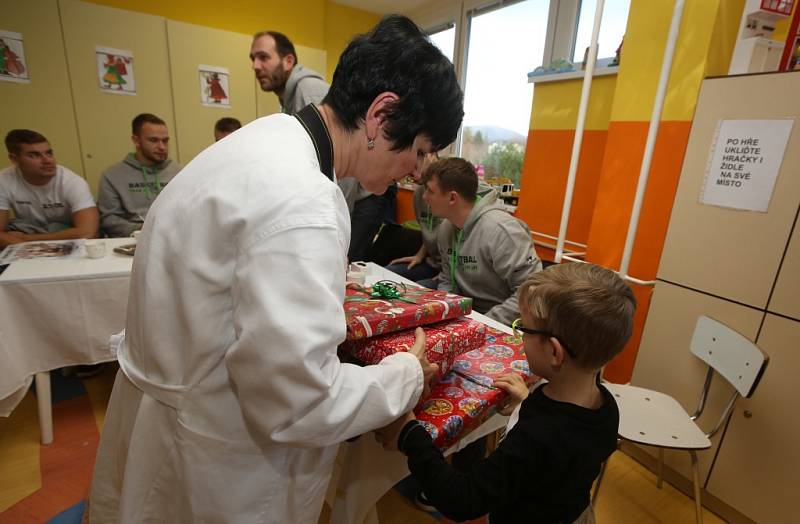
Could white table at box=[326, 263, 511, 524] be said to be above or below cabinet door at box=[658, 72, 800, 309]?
below

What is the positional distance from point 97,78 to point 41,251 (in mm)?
2069

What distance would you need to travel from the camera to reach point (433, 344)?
0.99 meters

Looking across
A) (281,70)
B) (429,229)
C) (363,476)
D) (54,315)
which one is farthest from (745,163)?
(54,315)

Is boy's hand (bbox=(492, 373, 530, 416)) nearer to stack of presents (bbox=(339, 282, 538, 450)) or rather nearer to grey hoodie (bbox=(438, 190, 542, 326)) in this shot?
stack of presents (bbox=(339, 282, 538, 450))

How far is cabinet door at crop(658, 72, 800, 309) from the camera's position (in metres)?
1.46

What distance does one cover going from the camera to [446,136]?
92 cm

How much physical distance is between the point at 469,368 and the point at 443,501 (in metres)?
0.37

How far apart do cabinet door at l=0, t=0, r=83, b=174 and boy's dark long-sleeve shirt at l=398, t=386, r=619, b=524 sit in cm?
391

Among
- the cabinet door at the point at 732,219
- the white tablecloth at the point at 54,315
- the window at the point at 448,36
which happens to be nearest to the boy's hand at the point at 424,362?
the cabinet door at the point at 732,219

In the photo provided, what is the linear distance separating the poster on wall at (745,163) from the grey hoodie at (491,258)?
771 mm

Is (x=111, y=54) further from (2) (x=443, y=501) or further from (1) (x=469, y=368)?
(2) (x=443, y=501)

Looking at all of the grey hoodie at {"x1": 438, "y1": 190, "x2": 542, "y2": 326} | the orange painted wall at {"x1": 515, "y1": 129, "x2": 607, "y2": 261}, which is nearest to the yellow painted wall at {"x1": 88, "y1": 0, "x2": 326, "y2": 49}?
the orange painted wall at {"x1": 515, "y1": 129, "x2": 607, "y2": 261}

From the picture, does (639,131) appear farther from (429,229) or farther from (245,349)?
(245,349)

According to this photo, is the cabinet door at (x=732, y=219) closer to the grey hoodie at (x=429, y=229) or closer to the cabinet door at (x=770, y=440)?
the cabinet door at (x=770, y=440)
